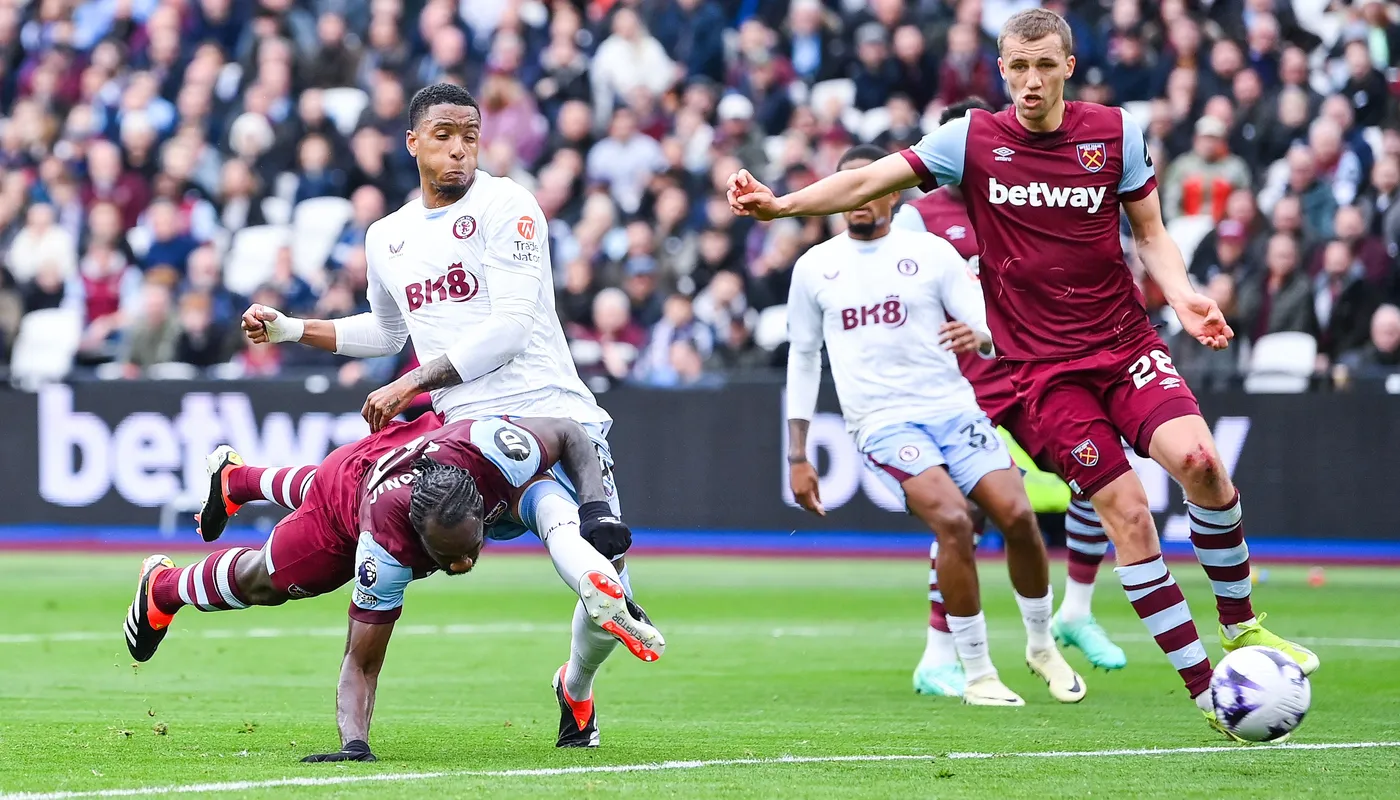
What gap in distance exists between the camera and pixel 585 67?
22.0 meters

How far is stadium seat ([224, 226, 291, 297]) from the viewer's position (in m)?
21.2

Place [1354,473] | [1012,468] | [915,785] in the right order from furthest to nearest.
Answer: [1354,473], [1012,468], [915,785]

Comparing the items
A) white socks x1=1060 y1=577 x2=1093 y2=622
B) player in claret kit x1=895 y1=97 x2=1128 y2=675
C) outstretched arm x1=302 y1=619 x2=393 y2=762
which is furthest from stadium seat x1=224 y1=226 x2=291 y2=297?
outstretched arm x1=302 y1=619 x2=393 y2=762

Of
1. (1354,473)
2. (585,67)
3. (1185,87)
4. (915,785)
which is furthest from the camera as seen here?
(585,67)

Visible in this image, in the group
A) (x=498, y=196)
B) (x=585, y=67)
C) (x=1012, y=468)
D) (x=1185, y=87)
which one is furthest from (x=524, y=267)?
(x=585, y=67)

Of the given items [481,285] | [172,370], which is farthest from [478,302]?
[172,370]

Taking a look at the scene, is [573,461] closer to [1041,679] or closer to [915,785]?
[915,785]

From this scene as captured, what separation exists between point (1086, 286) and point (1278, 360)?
9859 mm

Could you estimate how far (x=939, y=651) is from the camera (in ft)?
32.8

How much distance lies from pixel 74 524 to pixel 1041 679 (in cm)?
1162

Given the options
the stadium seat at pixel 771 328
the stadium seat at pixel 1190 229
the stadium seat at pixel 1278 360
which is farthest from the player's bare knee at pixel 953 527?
the stadium seat at pixel 1190 229

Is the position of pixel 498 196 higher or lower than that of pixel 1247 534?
higher

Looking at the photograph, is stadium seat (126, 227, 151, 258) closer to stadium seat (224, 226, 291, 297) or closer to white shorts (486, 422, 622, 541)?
stadium seat (224, 226, 291, 297)

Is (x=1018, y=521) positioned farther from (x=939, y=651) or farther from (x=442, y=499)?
(x=442, y=499)
